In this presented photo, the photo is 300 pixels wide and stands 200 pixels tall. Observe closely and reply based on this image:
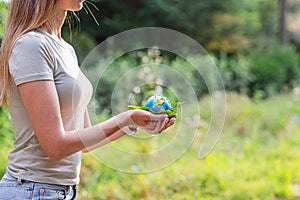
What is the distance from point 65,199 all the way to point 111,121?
0.83 ft

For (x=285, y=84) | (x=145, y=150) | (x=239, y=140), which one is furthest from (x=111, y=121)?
(x=285, y=84)

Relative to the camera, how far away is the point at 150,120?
4.73 ft

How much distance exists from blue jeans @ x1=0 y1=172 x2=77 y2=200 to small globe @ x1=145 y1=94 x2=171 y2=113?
307mm

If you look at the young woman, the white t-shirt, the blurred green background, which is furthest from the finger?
the blurred green background

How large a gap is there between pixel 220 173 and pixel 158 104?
3.41 metres

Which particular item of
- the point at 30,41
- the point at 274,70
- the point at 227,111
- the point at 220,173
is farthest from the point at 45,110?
the point at 274,70

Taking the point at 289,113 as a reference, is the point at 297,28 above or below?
above

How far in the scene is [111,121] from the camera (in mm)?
1451

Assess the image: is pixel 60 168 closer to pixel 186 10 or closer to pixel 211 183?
pixel 211 183

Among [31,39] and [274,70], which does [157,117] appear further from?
[274,70]

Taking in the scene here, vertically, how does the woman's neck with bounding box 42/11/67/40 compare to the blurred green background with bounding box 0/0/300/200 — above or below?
below

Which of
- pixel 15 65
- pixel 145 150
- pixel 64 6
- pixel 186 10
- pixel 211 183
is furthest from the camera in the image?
pixel 186 10

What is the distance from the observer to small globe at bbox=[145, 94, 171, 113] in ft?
4.79

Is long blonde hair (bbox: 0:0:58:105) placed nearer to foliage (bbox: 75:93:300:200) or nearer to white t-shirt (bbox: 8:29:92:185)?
white t-shirt (bbox: 8:29:92:185)
